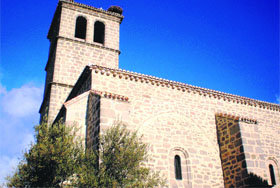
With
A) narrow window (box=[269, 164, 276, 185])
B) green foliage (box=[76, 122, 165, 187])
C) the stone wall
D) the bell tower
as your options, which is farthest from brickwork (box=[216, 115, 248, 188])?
the bell tower

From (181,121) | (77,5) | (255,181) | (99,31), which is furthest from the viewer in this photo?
(99,31)

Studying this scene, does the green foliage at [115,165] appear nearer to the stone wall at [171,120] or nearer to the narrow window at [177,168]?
the stone wall at [171,120]

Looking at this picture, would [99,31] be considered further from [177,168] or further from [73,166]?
[73,166]

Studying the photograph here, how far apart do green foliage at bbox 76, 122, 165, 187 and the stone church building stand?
1.06 meters

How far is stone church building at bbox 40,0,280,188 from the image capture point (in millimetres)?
11148

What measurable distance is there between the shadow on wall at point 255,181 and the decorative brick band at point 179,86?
→ 15.0 feet

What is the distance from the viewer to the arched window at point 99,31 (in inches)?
788

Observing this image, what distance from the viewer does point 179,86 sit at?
13.8 metres

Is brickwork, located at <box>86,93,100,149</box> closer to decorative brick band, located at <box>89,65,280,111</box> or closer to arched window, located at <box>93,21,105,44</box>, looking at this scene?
decorative brick band, located at <box>89,65,280,111</box>

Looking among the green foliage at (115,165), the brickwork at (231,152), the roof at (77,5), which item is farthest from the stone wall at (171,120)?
the roof at (77,5)

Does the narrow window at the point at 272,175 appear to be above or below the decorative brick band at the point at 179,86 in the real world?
below

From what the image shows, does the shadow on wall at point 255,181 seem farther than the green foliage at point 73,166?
Yes

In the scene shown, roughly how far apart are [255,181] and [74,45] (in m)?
13.0

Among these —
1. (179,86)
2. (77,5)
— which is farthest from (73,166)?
(77,5)
